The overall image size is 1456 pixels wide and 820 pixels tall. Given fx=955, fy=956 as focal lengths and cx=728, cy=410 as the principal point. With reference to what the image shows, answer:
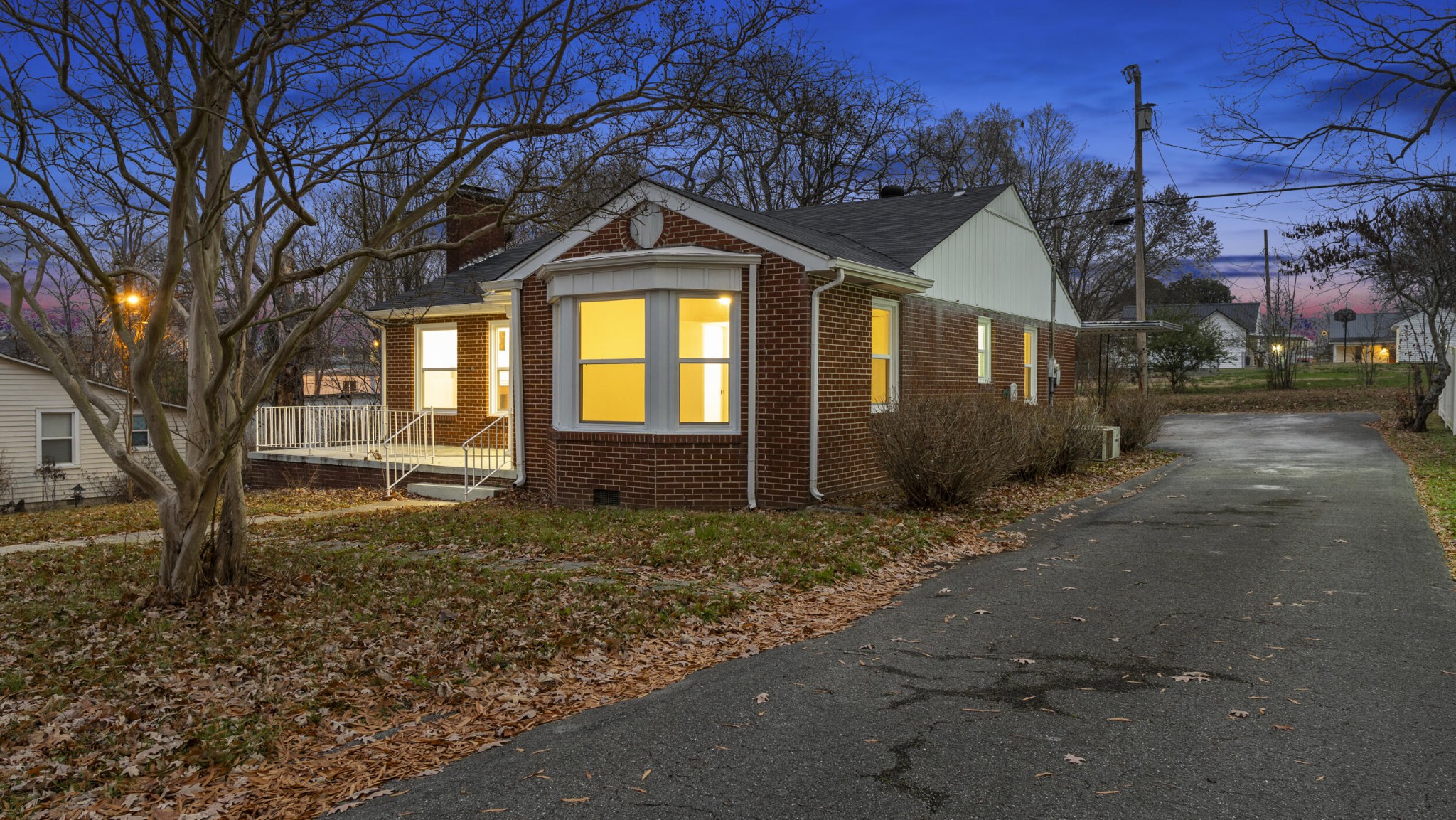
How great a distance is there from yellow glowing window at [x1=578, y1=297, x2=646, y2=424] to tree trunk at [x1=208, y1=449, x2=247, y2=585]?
19.3 feet

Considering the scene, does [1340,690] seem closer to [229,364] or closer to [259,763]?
[259,763]

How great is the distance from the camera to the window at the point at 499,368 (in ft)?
56.9

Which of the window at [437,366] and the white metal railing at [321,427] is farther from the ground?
the window at [437,366]

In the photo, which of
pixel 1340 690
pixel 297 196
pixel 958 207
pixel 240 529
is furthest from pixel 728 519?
pixel 958 207

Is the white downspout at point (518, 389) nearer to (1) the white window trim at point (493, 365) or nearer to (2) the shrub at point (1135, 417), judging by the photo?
(1) the white window trim at point (493, 365)

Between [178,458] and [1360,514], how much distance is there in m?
12.2

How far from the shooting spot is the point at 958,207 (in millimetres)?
17391

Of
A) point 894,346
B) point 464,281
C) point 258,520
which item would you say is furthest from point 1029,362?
point 258,520

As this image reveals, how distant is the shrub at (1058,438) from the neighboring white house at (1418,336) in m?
13.6

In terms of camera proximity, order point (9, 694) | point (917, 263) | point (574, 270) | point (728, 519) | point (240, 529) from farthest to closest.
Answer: point (917, 263), point (574, 270), point (728, 519), point (240, 529), point (9, 694)

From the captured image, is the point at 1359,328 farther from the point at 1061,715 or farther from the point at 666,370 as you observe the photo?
the point at 1061,715

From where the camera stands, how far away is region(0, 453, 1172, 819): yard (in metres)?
4.28

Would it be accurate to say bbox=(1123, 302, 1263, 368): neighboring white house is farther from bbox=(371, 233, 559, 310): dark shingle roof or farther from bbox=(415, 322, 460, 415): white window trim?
bbox=(415, 322, 460, 415): white window trim

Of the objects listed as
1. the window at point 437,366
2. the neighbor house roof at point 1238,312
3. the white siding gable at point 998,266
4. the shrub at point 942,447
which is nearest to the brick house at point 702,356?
the white siding gable at point 998,266
